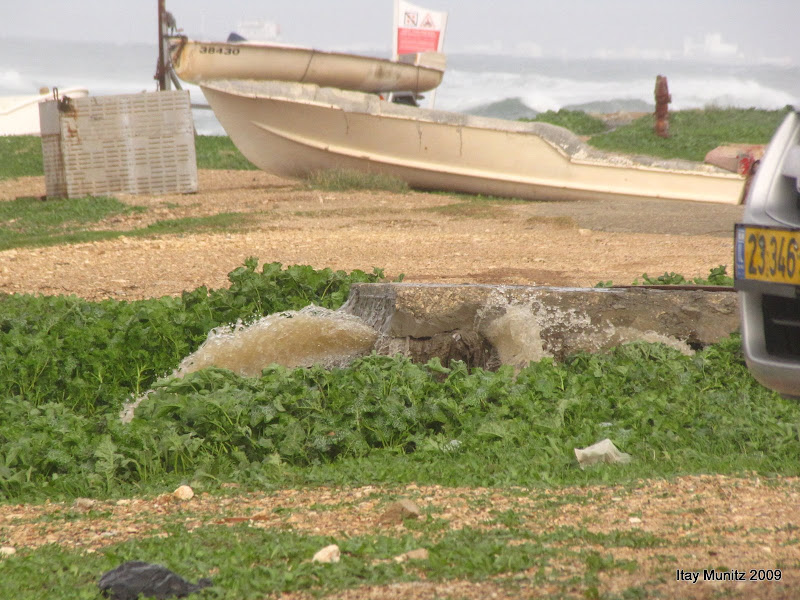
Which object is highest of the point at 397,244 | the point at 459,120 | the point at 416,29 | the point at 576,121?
the point at 416,29

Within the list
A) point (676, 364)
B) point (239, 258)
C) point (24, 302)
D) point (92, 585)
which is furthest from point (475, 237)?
point (92, 585)

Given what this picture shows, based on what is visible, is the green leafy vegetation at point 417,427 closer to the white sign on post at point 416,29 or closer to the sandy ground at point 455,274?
the sandy ground at point 455,274

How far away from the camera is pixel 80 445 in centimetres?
447

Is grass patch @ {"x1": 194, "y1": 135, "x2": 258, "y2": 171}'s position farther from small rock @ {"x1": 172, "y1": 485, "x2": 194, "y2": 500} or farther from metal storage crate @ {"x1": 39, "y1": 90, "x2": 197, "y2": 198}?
small rock @ {"x1": 172, "y1": 485, "x2": 194, "y2": 500}

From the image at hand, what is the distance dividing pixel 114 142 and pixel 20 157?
269 inches

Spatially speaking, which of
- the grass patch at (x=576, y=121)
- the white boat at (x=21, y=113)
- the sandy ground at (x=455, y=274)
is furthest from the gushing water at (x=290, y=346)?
the white boat at (x=21, y=113)

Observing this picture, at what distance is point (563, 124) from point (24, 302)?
839 inches

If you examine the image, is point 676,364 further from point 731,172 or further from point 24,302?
point 731,172

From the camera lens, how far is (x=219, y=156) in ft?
69.5

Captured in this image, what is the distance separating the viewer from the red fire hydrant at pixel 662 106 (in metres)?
21.7

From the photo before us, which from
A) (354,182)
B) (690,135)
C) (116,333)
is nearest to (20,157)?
(354,182)

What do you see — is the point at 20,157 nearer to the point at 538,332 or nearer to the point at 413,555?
the point at 538,332

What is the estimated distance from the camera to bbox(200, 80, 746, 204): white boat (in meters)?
16.7

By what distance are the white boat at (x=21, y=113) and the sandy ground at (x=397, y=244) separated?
16.3 meters
